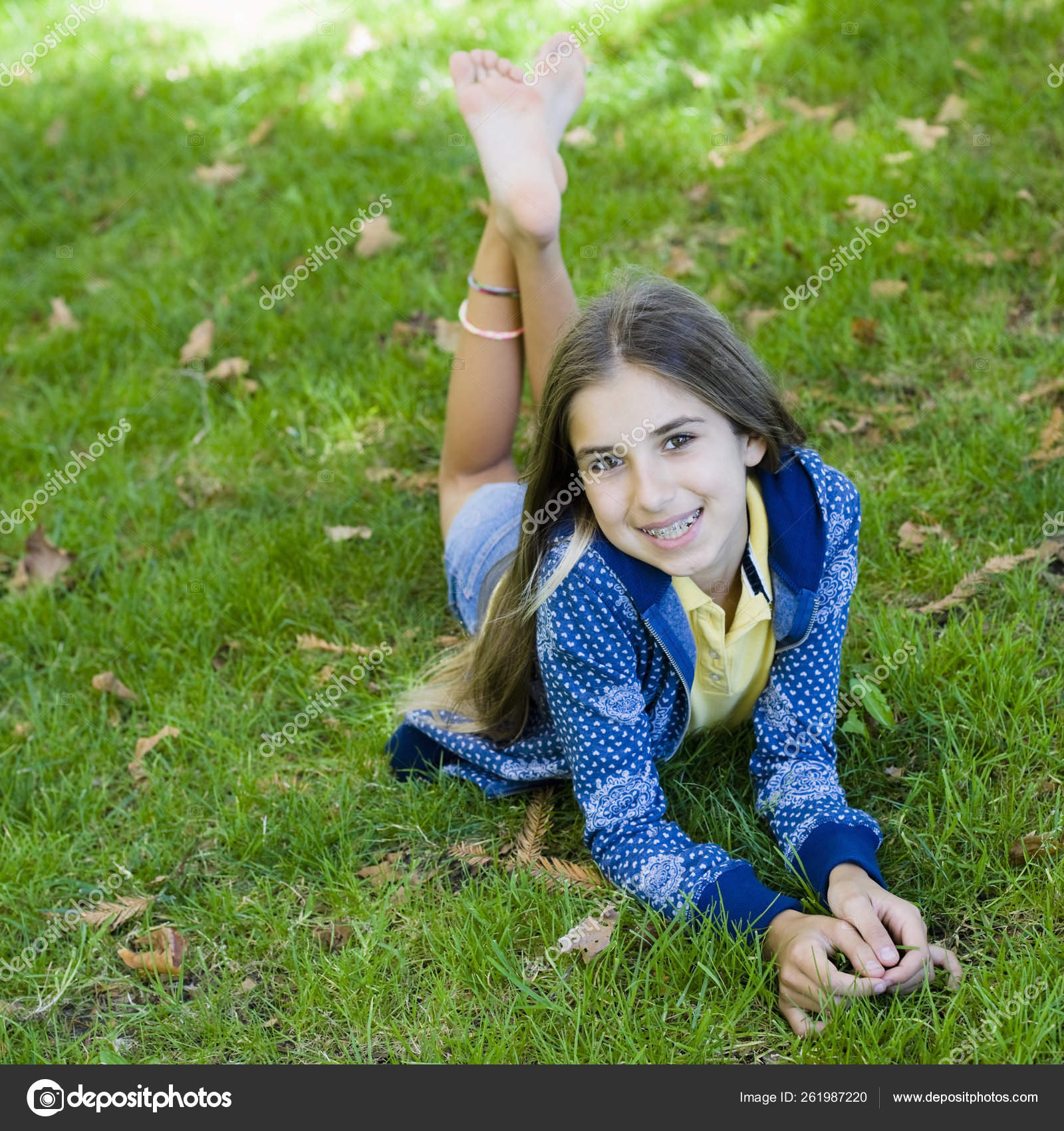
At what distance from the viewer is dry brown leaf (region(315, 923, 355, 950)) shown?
7.55ft

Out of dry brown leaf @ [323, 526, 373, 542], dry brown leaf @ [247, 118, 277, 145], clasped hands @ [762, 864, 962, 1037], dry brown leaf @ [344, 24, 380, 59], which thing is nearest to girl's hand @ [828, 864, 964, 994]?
clasped hands @ [762, 864, 962, 1037]

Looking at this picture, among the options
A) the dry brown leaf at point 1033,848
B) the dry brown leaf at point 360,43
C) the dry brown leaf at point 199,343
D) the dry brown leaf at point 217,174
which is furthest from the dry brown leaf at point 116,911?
the dry brown leaf at point 360,43

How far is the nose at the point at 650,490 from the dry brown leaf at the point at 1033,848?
906mm

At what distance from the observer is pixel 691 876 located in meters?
2.10

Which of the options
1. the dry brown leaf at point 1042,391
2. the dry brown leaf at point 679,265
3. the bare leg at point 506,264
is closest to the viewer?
the bare leg at point 506,264

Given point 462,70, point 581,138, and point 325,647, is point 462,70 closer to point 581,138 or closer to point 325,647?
point 581,138

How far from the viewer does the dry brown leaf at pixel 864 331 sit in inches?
137

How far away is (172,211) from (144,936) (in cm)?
332

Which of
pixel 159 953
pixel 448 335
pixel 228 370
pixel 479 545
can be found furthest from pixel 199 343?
pixel 159 953

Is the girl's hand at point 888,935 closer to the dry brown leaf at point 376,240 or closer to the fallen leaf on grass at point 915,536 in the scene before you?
the fallen leaf on grass at point 915,536
